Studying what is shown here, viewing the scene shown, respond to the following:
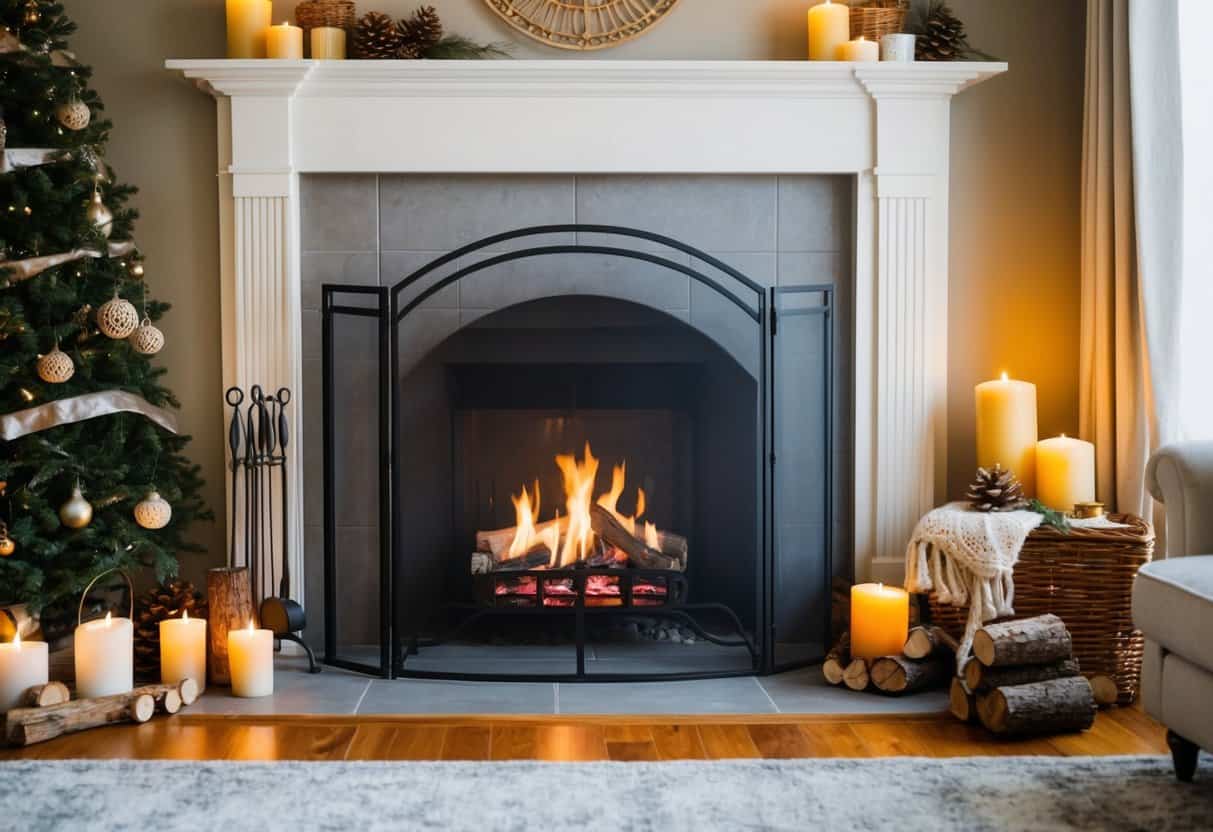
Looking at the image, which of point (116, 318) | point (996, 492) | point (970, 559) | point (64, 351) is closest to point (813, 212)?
point (996, 492)

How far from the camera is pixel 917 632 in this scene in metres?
3.12

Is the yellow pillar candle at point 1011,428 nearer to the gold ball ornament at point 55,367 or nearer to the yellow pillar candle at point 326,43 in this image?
the yellow pillar candle at point 326,43

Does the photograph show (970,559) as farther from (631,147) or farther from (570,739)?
(631,147)

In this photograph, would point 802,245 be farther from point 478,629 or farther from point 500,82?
point 478,629

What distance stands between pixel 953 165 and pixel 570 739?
1989 mm

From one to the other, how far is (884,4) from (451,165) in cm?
130

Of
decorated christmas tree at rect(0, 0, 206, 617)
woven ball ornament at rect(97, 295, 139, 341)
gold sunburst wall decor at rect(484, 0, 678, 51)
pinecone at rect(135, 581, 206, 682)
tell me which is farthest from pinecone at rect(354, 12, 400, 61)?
pinecone at rect(135, 581, 206, 682)

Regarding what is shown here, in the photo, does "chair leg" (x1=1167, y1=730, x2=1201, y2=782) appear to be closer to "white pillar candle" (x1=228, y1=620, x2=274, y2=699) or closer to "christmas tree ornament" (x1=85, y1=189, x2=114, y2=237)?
"white pillar candle" (x1=228, y1=620, x2=274, y2=699)

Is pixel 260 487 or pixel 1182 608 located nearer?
pixel 1182 608

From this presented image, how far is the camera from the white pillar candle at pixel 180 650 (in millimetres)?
3072

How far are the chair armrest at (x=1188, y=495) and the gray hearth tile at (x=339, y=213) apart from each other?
6.99ft

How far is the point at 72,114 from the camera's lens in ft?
10.3

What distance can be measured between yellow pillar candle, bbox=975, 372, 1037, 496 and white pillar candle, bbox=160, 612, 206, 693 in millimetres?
2114

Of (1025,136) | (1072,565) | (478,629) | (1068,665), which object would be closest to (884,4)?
(1025,136)
